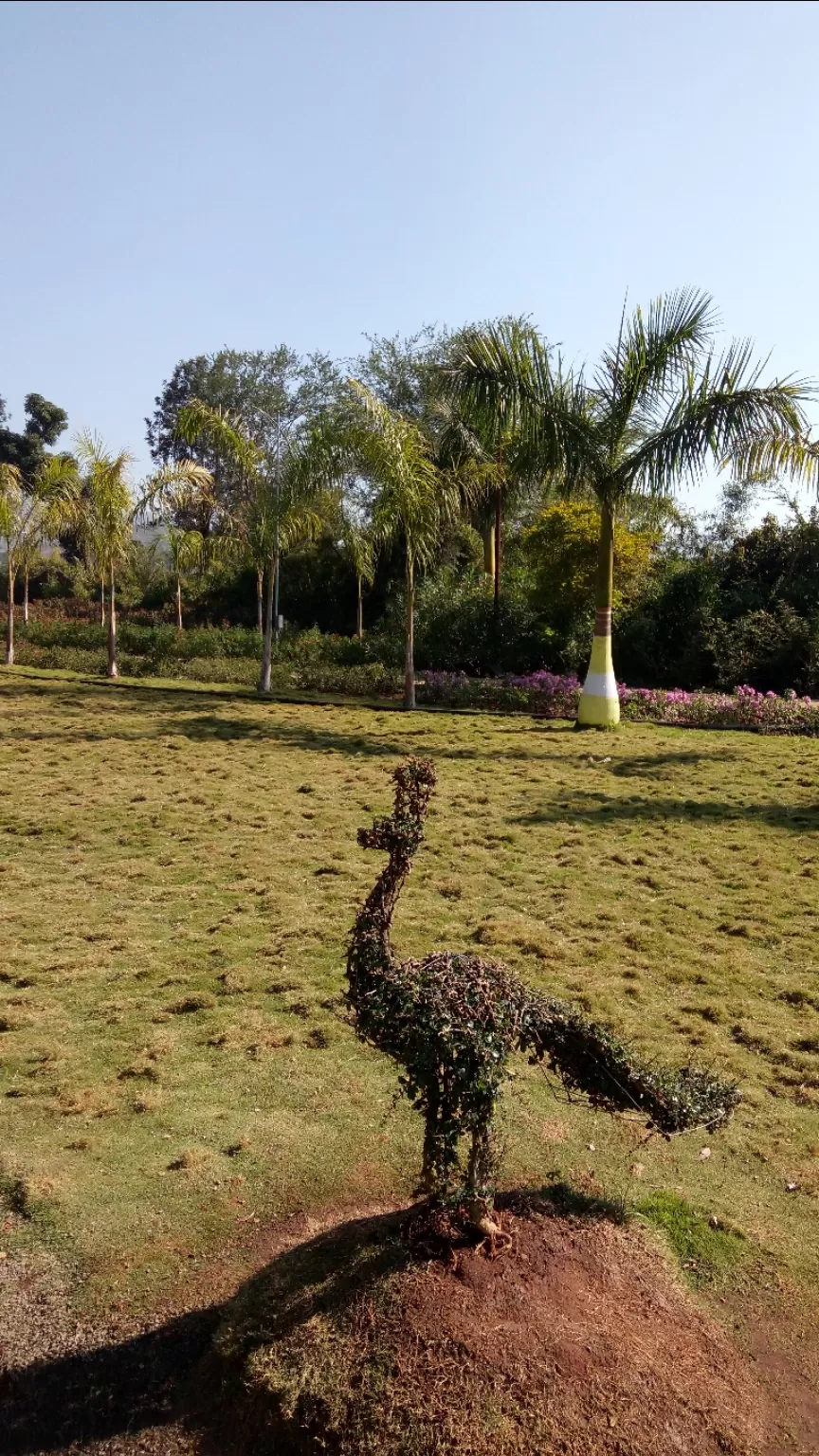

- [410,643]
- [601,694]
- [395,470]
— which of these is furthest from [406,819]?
[410,643]

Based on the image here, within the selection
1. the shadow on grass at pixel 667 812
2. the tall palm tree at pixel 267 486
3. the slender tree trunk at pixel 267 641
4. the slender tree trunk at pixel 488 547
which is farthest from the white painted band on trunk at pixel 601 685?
the slender tree trunk at pixel 488 547

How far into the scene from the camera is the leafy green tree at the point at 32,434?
45906mm

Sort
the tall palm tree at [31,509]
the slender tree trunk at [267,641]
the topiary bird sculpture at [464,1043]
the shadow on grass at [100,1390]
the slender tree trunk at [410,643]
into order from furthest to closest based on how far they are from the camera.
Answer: the tall palm tree at [31,509] → the slender tree trunk at [267,641] → the slender tree trunk at [410,643] → the topiary bird sculpture at [464,1043] → the shadow on grass at [100,1390]

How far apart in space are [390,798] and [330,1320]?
249 inches

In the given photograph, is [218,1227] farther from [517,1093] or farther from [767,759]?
[767,759]

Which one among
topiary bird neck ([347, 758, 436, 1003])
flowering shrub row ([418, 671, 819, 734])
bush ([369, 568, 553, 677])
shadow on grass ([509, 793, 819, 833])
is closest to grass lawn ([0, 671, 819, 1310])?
shadow on grass ([509, 793, 819, 833])

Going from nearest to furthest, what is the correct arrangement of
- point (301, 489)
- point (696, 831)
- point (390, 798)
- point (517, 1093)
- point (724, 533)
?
point (517, 1093), point (696, 831), point (390, 798), point (301, 489), point (724, 533)

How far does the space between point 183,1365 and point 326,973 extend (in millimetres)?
2495

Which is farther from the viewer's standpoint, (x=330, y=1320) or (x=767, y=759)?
(x=767, y=759)

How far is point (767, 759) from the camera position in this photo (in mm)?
11312

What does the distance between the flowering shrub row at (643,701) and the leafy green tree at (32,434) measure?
3528 cm

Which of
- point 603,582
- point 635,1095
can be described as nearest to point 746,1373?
point 635,1095

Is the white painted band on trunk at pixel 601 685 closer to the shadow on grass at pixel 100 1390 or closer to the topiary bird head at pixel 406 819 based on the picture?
the topiary bird head at pixel 406 819

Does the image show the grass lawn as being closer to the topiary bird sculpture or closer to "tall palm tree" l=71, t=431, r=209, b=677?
the topiary bird sculpture
